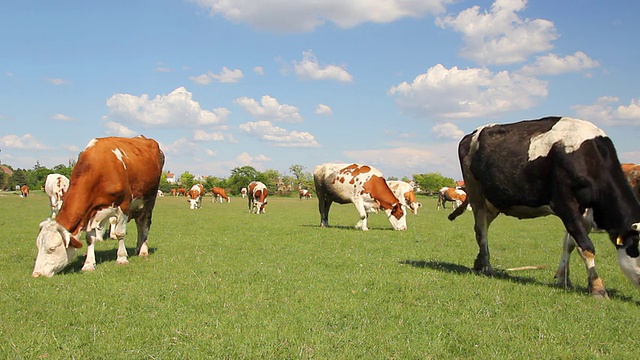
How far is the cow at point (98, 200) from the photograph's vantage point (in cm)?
930

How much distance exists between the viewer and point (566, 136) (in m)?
8.31

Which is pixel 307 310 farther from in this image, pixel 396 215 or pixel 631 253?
pixel 396 215

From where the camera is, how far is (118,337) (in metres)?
5.53

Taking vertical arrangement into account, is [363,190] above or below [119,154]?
below

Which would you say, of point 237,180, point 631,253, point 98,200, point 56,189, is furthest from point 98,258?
point 237,180

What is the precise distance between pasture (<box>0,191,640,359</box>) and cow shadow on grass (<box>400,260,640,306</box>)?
50 millimetres

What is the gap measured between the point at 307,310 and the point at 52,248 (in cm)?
560

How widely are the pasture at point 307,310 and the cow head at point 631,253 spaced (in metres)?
0.46

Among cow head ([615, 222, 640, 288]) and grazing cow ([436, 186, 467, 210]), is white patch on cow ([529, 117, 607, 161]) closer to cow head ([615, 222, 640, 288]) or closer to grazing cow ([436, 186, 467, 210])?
cow head ([615, 222, 640, 288])

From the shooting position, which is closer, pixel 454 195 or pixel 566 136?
pixel 566 136

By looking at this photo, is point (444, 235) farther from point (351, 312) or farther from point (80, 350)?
point (80, 350)

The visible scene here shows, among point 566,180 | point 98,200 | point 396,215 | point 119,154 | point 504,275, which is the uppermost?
point 119,154

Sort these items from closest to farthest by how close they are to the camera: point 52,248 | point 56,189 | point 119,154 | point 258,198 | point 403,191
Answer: point 52,248
point 119,154
point 56,189
point 403,191
point 258,198

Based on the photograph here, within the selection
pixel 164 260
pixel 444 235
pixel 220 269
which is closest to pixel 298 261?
pixel 220 269
